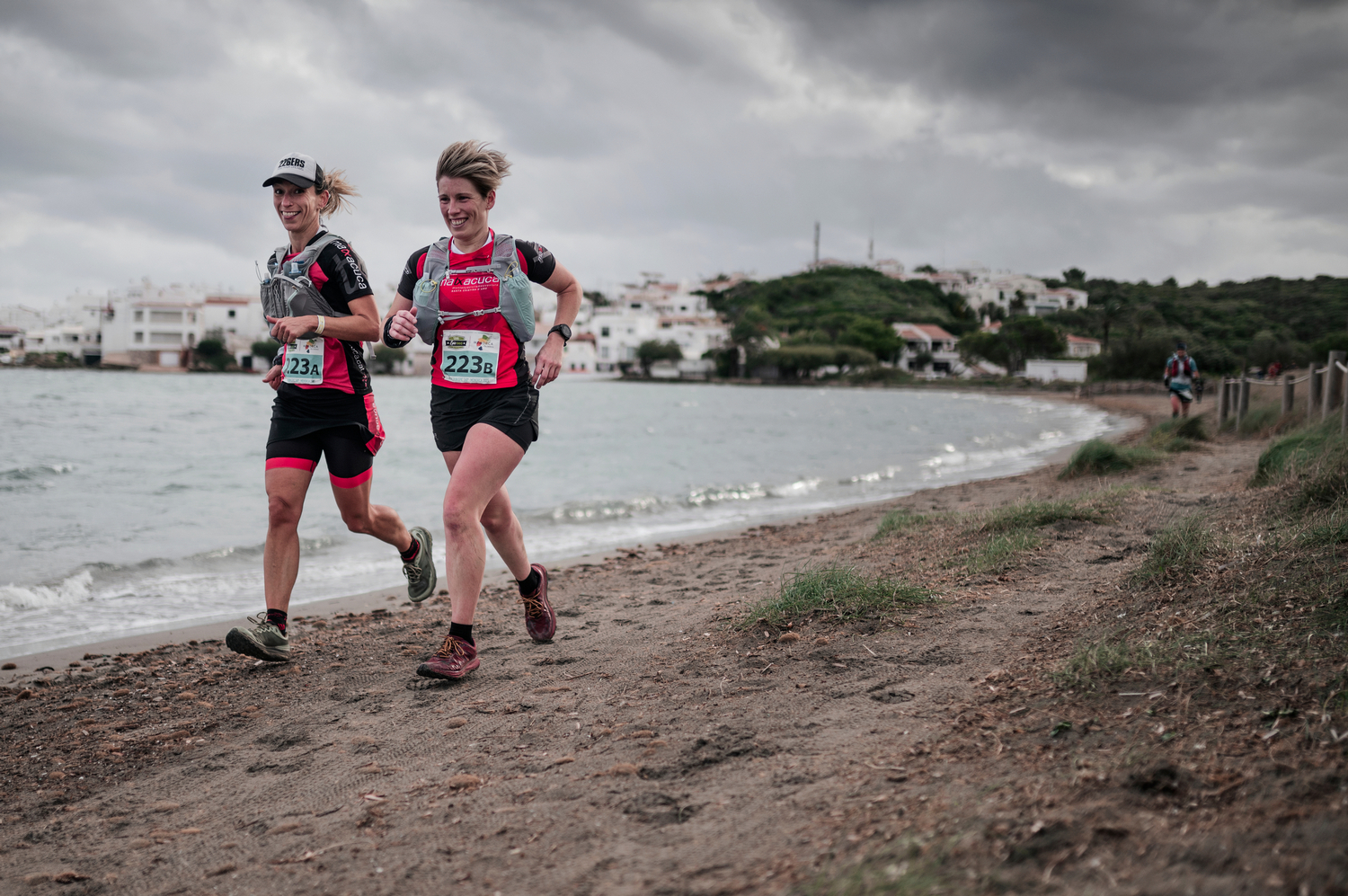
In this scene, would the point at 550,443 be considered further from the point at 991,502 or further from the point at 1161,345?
the point at 1161,345

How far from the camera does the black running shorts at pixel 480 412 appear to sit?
12.1ft

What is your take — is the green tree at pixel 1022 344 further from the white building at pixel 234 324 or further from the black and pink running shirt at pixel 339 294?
the black and pink running shirt at pixel 339 294

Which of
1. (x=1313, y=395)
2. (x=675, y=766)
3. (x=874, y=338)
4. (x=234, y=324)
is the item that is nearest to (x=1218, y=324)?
(x=874, y=338)

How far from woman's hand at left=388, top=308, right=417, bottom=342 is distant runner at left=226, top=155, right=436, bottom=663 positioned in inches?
15.8

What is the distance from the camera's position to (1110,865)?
5.12ft

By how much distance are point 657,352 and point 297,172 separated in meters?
101

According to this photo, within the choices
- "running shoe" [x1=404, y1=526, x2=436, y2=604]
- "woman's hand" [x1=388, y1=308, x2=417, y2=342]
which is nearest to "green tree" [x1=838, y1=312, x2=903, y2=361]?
"running shoe" [x1=404, y1=526, x2=436, y2=604]

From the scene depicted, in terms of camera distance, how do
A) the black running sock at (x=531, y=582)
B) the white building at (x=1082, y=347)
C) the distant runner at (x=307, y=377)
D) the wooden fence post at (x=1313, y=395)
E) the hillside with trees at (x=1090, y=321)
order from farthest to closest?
1. the white building at (x=1082, y=347)
2. the hillside with trees at (x=1090, y=321)
3. the wooden fence post at (x=1313, y=395)
4. the black running sock at (x=531, y=582)
5. the distant runner at (x=307, y=377)

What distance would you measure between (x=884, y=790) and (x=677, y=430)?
28.7 m

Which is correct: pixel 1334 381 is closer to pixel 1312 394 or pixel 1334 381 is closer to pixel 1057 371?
pixel 1312 394

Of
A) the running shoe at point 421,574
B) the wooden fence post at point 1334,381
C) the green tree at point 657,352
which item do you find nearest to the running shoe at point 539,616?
the running shoe at point 421,574

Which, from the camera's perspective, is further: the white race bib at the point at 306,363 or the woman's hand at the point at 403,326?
the white race bib at the point at 306,363

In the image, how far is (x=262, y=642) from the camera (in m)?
4.04

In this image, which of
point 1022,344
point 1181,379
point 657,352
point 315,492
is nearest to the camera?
point 315,492
